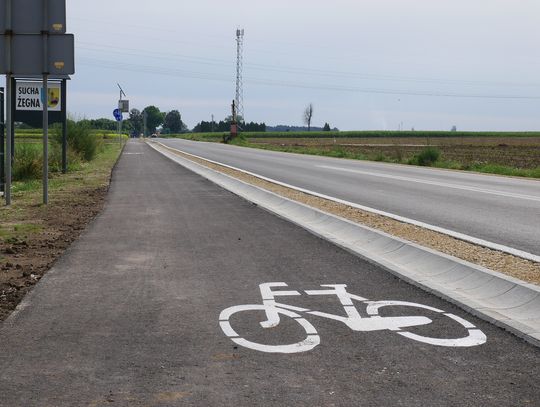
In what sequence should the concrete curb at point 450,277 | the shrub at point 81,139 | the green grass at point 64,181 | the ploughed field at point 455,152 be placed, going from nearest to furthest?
the concrete curb at point 450,277 → the green grass at point 64,181 → the shrub at point 81,139 → the ploughed field at point 455,152

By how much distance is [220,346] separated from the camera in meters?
5.12

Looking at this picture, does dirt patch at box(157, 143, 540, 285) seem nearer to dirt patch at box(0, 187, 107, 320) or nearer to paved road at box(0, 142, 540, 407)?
paved road at box(0, 142, 540, 407)

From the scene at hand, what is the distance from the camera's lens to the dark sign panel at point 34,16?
1480 cm

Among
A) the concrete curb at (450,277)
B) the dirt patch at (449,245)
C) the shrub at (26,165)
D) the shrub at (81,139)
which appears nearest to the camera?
the concrete curb at (450,277)

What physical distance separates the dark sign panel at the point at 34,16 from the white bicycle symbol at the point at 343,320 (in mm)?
10196

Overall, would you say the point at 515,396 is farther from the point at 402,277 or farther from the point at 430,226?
the point at 430,226

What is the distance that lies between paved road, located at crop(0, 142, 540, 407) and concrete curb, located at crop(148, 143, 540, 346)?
234mm

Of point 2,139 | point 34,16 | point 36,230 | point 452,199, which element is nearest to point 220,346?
point 36,230

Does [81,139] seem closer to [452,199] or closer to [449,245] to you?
[452,199]

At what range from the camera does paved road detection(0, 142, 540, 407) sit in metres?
4.18

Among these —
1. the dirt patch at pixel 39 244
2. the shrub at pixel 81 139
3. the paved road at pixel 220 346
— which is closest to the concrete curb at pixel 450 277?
the paved road at pixel 220 346

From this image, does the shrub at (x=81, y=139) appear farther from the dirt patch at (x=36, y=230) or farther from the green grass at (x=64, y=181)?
the dirt patch at (x=36, y=230)

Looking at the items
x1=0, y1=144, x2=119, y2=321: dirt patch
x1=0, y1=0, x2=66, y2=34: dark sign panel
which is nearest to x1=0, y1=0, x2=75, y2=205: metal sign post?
x1=0, y1=0, x2=66, y2=34: dark sign panel

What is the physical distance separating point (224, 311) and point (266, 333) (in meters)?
0.76
